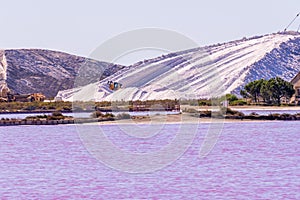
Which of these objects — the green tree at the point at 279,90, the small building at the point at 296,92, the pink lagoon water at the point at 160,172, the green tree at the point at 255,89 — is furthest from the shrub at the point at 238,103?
the pink lagoon water at the point at 160,172

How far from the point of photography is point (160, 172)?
117 ft

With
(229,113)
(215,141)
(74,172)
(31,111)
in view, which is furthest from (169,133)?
(31,111)

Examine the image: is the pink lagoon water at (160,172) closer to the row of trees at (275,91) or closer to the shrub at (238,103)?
the row of trees at (275,91)

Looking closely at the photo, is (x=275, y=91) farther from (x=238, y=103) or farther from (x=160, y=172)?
(x=160, y=172)

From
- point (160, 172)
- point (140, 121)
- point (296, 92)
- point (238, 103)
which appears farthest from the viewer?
point (296, 92)

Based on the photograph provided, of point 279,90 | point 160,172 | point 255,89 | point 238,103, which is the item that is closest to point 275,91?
point 279,90

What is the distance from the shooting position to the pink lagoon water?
29.9 metres

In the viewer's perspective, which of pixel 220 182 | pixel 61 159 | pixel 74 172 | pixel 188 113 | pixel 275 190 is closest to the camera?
pixel 275 190

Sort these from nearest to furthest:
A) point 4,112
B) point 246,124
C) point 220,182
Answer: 1. point 220,182
2. point 246,124
3. point 4,112

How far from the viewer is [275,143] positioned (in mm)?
51438

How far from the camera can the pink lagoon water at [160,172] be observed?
29922 mm

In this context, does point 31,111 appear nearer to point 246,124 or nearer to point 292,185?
point 246,124

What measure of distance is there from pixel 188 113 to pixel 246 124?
43.8 feet

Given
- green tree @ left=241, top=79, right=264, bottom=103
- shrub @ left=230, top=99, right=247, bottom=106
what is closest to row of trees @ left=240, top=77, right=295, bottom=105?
green tree @ left=241, top=79, right=264, bottom=103
